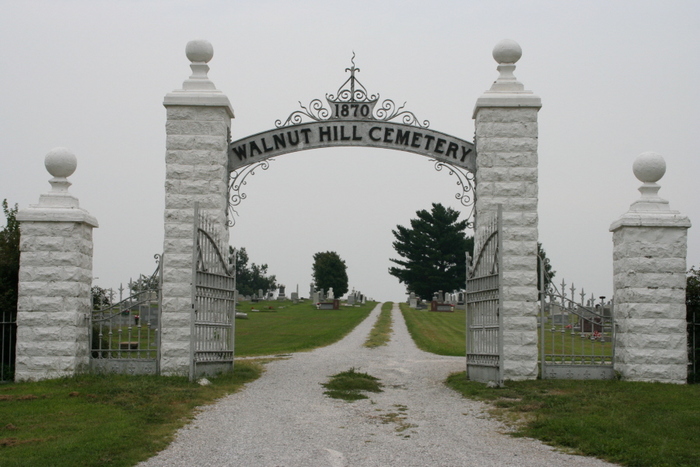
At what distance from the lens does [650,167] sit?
11.6m

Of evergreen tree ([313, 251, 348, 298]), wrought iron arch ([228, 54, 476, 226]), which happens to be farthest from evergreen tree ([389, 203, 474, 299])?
wrought iron arch ([228, 54, 476, 226])

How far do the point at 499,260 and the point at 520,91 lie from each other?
10.2 feet

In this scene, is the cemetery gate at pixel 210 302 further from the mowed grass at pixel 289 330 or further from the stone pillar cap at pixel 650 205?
the stone pillar cap at pixel 650 205

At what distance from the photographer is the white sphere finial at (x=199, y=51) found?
41.0 feet

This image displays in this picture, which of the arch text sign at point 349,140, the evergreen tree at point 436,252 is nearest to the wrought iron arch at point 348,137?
the arch text sign at point 349,140

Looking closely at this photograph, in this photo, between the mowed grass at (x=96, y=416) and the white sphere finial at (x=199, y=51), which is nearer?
the mowed grass at (x=96, y=416)

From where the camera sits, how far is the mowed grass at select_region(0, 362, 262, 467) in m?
6.66

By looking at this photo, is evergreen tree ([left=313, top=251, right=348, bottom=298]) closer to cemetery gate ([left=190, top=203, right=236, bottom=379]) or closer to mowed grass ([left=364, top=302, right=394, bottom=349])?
mowed grass ([left=364, top=302, right=394, bottom=349])

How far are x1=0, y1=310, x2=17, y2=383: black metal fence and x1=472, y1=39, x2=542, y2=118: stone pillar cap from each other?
27.0 ft

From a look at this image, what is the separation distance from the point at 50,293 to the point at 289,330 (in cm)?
1715

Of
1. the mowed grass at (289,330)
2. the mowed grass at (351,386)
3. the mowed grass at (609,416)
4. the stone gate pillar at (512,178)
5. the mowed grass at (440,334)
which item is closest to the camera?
the mowed grass at (609,416)

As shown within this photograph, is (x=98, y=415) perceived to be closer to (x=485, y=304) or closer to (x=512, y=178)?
→ (x=485, y=304)

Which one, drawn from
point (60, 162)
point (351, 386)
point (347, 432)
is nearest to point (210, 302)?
point (351, 386)

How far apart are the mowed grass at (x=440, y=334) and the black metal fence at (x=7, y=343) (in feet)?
34.6
